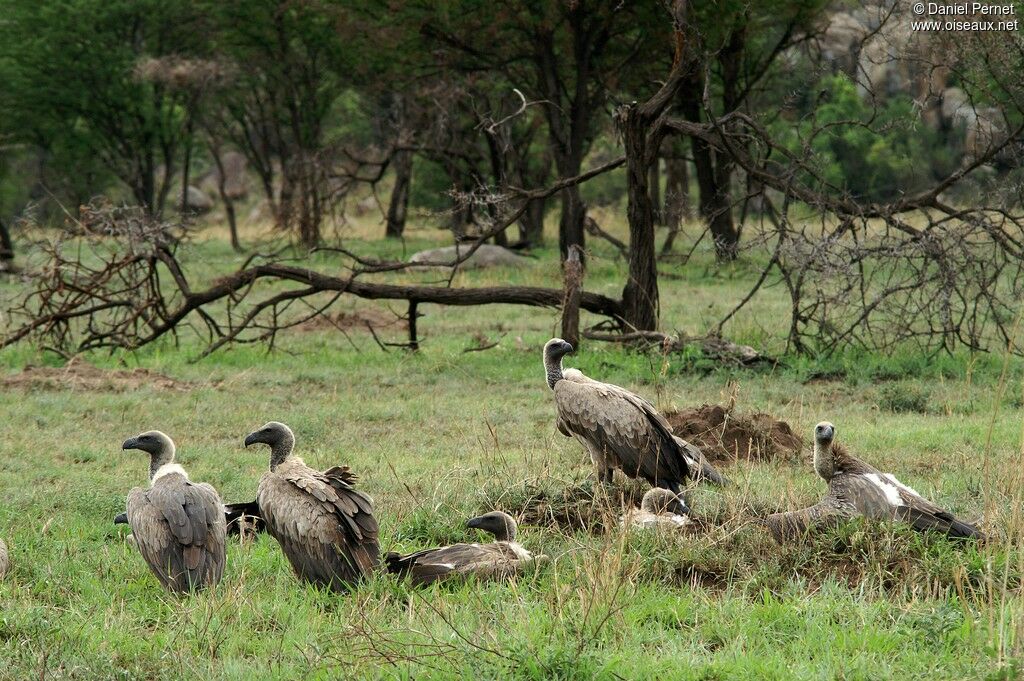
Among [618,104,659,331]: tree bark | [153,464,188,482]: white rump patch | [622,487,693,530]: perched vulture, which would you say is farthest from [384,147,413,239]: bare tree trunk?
[153,464,188,482]: white rump patch

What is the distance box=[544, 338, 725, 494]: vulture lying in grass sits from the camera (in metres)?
7.10

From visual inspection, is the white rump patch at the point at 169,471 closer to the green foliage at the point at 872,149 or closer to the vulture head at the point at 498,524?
the vulture head at the point at 498,524

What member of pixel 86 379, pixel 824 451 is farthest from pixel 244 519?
pixel 86 379

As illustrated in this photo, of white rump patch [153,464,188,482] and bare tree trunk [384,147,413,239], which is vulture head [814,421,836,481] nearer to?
white rump patch [153,464,188,482]

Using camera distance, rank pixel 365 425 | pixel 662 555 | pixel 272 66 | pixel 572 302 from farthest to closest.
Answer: pixel 272 66 < pixel 572 302 < pixel 365 425 < pixel 662 555

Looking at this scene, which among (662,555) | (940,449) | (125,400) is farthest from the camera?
(125,400)

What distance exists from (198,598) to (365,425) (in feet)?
15.2

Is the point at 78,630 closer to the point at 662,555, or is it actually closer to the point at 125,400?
the point at 662,555

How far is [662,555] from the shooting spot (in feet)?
18.4

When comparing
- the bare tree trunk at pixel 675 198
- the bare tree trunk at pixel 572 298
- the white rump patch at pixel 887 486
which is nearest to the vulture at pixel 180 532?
the white rump patch at pixel 887 486

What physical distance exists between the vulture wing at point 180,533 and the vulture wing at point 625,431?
2548mm

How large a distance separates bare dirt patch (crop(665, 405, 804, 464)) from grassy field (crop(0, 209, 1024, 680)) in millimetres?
424

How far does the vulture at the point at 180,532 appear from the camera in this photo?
Answer: 17.3 feet

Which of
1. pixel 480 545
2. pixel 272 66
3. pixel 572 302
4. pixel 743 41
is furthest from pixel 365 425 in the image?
pixel 272 66
